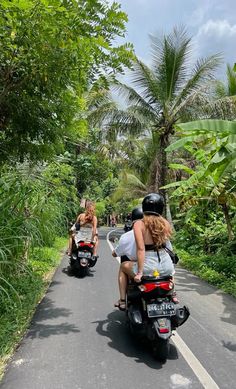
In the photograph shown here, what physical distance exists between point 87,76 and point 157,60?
12.4 metres

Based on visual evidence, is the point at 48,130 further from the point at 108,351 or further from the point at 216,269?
the point at 216,269

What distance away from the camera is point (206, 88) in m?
16.0

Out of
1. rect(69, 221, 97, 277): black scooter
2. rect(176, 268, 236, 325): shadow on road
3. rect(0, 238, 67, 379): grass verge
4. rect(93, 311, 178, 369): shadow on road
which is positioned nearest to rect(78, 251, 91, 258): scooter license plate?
rect(69, 221, 97, 277): black scooter

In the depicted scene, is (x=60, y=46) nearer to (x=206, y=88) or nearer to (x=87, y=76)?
(x=87, y=76)

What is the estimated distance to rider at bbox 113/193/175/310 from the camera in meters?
4.55

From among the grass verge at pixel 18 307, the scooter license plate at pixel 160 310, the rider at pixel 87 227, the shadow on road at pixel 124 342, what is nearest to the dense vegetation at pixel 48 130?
the grass verge at pixel 18 307

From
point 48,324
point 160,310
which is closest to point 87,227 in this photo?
point 48,324

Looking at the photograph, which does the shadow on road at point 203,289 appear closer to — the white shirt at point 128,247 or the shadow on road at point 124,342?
the shadow on road at point 124,342

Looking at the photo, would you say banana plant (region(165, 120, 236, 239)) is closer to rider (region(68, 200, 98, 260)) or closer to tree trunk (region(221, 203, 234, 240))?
tree trunk (region(221, 203, 234, 240))

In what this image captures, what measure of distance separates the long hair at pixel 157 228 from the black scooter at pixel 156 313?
482 mm

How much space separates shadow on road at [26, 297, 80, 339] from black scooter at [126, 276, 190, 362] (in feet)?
3.69

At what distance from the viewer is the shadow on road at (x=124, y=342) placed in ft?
14.1

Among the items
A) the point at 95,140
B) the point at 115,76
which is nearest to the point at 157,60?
the point at 95,140

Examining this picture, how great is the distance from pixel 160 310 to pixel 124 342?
83 cm
